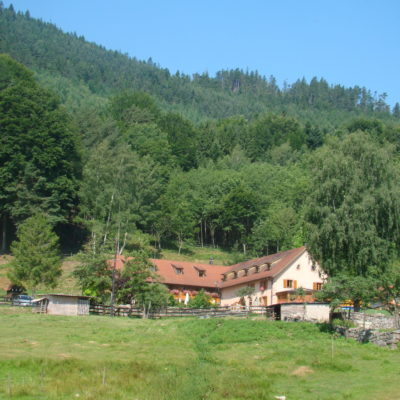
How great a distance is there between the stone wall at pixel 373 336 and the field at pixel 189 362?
0.87m

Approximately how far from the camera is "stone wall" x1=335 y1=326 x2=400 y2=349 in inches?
1304

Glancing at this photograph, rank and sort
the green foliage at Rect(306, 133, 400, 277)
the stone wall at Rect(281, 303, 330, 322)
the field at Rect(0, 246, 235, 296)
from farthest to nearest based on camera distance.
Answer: the field at Rect(0, 246, 235, 296)
the green foliage at Rect(306, 133, 400, 277)
the stone wall at Rect(281, 303, 330, 322)

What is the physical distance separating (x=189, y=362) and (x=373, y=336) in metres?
12.1

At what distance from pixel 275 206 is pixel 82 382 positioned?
7367 cm

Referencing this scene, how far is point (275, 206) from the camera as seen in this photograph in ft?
311

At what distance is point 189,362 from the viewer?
28.3m

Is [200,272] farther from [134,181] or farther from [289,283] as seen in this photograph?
[134,181]

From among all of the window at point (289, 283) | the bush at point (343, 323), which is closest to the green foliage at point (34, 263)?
the window at point (289, 283)

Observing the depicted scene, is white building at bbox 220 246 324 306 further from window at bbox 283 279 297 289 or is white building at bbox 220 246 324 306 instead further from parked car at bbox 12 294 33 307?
parked car at bbox 12 294 33 307

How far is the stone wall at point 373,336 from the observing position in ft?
109

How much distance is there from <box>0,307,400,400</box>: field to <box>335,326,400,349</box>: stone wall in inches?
34.1

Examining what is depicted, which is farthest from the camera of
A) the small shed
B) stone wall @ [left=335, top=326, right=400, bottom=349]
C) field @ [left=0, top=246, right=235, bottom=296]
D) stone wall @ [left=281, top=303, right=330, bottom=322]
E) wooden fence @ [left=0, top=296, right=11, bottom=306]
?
Result: field @ [left=0, top=246, right=235, bottom=296]

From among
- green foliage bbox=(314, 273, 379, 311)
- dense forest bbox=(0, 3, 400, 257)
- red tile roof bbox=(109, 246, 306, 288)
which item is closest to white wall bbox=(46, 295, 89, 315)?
dense forest bbox=(0, 3, 400, 257)

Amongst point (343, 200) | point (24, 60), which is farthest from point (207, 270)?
point (24, 60)
